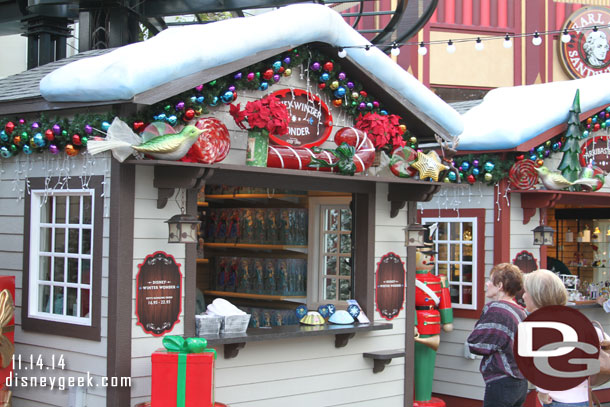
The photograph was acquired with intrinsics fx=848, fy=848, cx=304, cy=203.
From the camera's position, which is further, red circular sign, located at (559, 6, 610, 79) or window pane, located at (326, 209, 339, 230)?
red circular sign, located at (559, 6, 610, 79)

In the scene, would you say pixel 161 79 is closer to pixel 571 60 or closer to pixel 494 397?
pixel 494 397

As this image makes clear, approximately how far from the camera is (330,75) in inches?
297

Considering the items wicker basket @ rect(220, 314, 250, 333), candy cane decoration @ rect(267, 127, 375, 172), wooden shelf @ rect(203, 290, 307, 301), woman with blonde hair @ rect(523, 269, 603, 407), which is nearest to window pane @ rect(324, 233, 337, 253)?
wooden shelf @ rect(203, 290, 307, 301)

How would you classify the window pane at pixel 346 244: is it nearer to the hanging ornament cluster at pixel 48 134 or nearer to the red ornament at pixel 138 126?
the red ornament at pixel 138 126

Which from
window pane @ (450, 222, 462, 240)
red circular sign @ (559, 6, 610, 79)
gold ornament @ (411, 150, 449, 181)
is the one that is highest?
red circular sign @ (559, 6, 610, 79)

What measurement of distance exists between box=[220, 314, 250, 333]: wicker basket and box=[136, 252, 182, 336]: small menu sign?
0.43m

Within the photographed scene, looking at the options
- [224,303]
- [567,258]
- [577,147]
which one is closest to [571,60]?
[567,258]

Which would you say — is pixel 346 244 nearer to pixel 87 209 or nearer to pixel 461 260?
pixel 461 260

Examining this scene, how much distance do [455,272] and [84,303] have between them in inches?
188

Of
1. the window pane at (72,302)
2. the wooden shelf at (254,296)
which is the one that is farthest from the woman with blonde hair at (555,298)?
→ the wooden shelf at (254,296)

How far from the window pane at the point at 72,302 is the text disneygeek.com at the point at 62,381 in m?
0.48

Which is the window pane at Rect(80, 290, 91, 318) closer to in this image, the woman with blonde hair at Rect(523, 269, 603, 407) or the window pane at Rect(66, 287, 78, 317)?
the window pane at Rect(66, 287, 78, 317)

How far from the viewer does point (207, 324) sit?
6.51m

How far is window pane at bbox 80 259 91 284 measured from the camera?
6.30 meters
